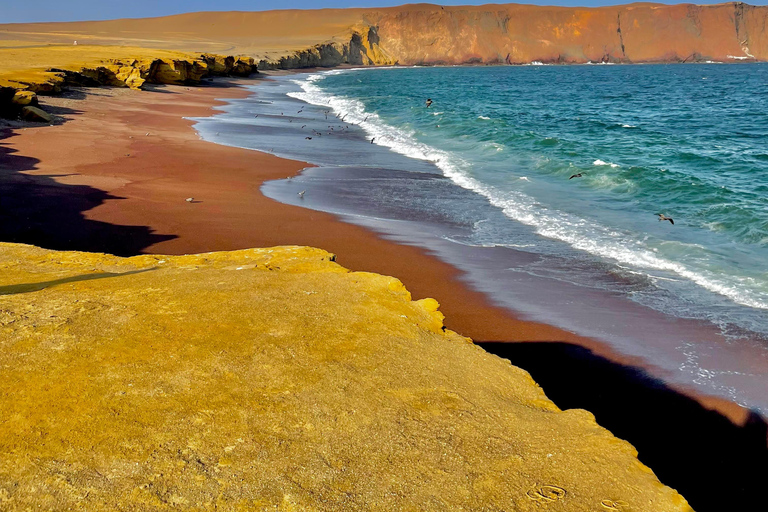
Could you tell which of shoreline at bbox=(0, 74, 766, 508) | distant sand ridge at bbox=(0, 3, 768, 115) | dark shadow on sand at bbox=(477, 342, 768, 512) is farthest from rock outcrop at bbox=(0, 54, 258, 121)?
distant sand ridge at bbox=(0, 3, 768, 115)

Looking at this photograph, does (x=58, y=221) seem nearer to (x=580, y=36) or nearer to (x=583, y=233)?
(x=583, y=233)

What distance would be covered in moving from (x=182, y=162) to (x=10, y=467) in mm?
13830

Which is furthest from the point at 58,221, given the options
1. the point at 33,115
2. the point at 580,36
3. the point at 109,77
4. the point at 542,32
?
the point at 580,36

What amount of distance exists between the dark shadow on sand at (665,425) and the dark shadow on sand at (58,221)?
19.2ft

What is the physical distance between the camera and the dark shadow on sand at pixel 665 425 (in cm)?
462

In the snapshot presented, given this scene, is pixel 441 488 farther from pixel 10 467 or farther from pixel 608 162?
pixel 608 162

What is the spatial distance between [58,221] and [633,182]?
1306 centimetres

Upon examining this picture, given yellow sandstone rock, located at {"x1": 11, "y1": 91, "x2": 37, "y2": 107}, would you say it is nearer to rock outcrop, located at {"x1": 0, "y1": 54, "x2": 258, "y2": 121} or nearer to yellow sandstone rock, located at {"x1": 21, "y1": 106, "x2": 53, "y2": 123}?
rock outcrop, located at {"x1": 0, "y1": 54, "x2": 258, "y2": 121}

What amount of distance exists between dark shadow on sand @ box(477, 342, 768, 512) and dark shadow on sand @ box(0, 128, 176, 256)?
584 centimetres

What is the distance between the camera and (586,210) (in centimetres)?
1314

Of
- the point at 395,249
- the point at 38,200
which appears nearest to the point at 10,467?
the point at 395,249

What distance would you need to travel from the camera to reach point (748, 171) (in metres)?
16.9

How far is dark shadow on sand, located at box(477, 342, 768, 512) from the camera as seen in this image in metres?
4.62

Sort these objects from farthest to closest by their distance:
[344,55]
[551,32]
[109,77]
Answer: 1. [551,32]
2. [344,55]
3. [109,77]
